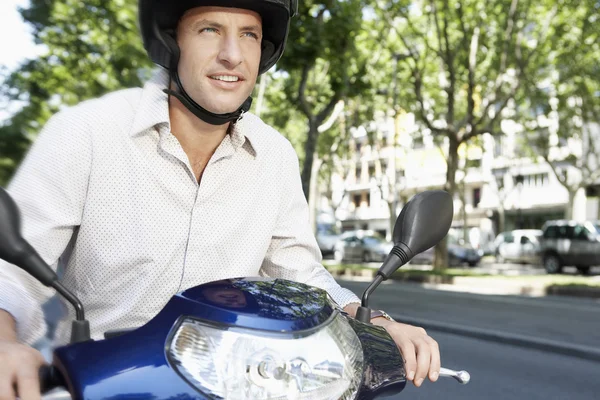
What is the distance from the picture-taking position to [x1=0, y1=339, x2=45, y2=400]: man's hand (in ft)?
3.84

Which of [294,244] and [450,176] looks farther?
[450,176]

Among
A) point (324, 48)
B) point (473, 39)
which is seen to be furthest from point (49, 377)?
point (473, 39)

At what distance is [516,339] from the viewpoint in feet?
32.2

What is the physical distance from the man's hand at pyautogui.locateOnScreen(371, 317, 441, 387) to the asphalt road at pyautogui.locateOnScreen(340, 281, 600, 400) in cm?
425

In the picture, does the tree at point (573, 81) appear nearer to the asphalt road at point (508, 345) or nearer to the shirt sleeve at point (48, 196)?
the asphalt road at point (508, 345)

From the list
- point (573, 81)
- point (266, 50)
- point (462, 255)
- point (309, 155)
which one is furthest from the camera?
point (462, 255)

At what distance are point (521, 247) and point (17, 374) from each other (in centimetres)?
3403

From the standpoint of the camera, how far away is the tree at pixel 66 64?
585 inches

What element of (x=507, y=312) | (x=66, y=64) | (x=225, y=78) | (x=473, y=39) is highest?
(x=473, y=39)

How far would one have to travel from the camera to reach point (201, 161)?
1.96 meters

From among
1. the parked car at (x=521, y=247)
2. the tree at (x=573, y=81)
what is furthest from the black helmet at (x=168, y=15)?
the parked car at (x=521, y=247)

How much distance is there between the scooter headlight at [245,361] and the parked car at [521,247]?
30472 mm

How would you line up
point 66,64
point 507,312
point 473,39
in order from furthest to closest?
point 473,39, point 66,64, point 507,312

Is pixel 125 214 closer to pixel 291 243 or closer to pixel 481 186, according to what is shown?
pixel 291 243
